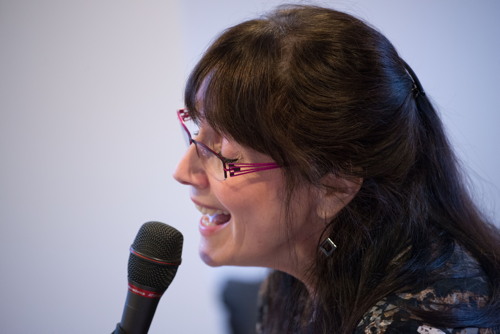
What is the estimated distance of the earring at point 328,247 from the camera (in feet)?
3.53

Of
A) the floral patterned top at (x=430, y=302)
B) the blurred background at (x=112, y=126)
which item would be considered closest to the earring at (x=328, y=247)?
the floral patterned top at (x=430, y=302)

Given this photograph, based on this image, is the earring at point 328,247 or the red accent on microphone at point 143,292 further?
the earring at point 328,247

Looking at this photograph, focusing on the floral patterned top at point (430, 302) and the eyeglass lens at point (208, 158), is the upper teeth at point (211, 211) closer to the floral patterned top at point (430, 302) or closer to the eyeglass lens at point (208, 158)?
the eyeglass lens at point (208, 158)

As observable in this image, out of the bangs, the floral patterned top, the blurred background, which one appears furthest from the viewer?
the blurred background


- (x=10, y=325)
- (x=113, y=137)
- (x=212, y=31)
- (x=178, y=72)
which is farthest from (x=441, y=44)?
(x=10, y=325)

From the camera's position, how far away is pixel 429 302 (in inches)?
36.7

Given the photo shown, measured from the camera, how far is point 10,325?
171 centimetres

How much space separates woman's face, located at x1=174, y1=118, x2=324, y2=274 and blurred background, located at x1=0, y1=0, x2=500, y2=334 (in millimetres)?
668

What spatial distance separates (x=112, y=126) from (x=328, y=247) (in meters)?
1.01

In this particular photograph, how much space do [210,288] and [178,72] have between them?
801 mm

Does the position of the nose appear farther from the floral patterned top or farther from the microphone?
the floral patterned top

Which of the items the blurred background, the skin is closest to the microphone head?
the skin

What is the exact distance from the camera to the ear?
1047 millimetres

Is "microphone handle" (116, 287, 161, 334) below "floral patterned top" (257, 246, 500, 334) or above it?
above
